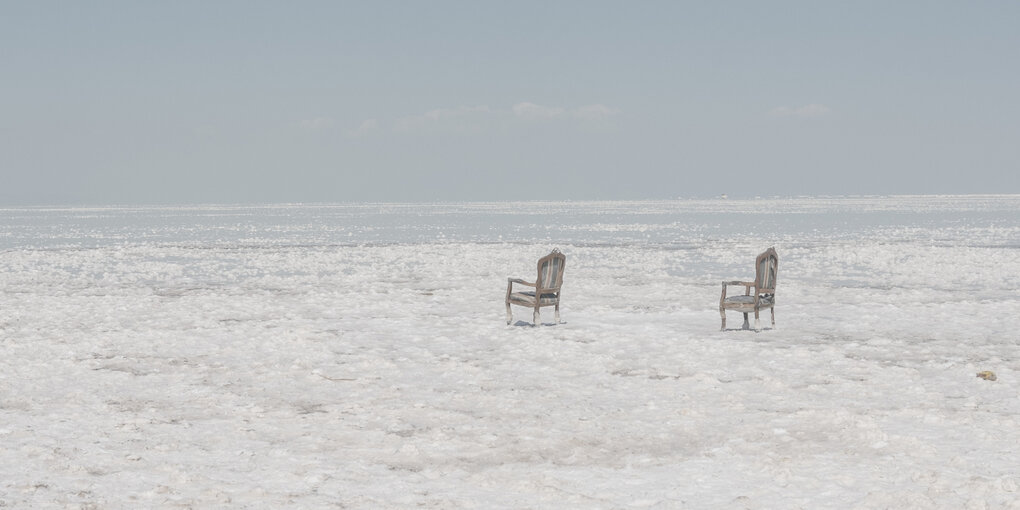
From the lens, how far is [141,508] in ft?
21.1

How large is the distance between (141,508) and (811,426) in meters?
5.37

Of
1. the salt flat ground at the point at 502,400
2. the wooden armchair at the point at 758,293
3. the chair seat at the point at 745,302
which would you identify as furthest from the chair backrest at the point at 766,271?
the salt flat ground at the point at 502,400

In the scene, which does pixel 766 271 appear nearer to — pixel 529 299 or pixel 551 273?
pixel 551 273

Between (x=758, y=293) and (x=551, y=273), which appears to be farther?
(x=551, y=273)

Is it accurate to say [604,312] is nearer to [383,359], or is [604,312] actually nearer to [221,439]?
[383,359]

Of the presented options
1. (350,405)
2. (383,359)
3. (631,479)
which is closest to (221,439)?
(350,405)

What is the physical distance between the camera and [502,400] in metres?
9.91

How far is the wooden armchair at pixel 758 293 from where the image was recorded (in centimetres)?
1443

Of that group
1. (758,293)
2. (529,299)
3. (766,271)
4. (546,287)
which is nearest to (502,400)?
(529,299)

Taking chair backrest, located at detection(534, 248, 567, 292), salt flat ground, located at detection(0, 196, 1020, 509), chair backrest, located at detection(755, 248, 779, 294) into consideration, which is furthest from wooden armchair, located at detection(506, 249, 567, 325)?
chair backrest, located at detection(755, 248, 779, 294)

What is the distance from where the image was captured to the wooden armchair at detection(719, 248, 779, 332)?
47.3 feet

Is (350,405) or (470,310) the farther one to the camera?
(470,310)

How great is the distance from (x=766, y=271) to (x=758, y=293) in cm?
75

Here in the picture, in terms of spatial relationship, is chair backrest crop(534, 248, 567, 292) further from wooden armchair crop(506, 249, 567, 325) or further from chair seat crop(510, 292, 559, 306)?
chair seat crop(510, 292, 559, 306)
